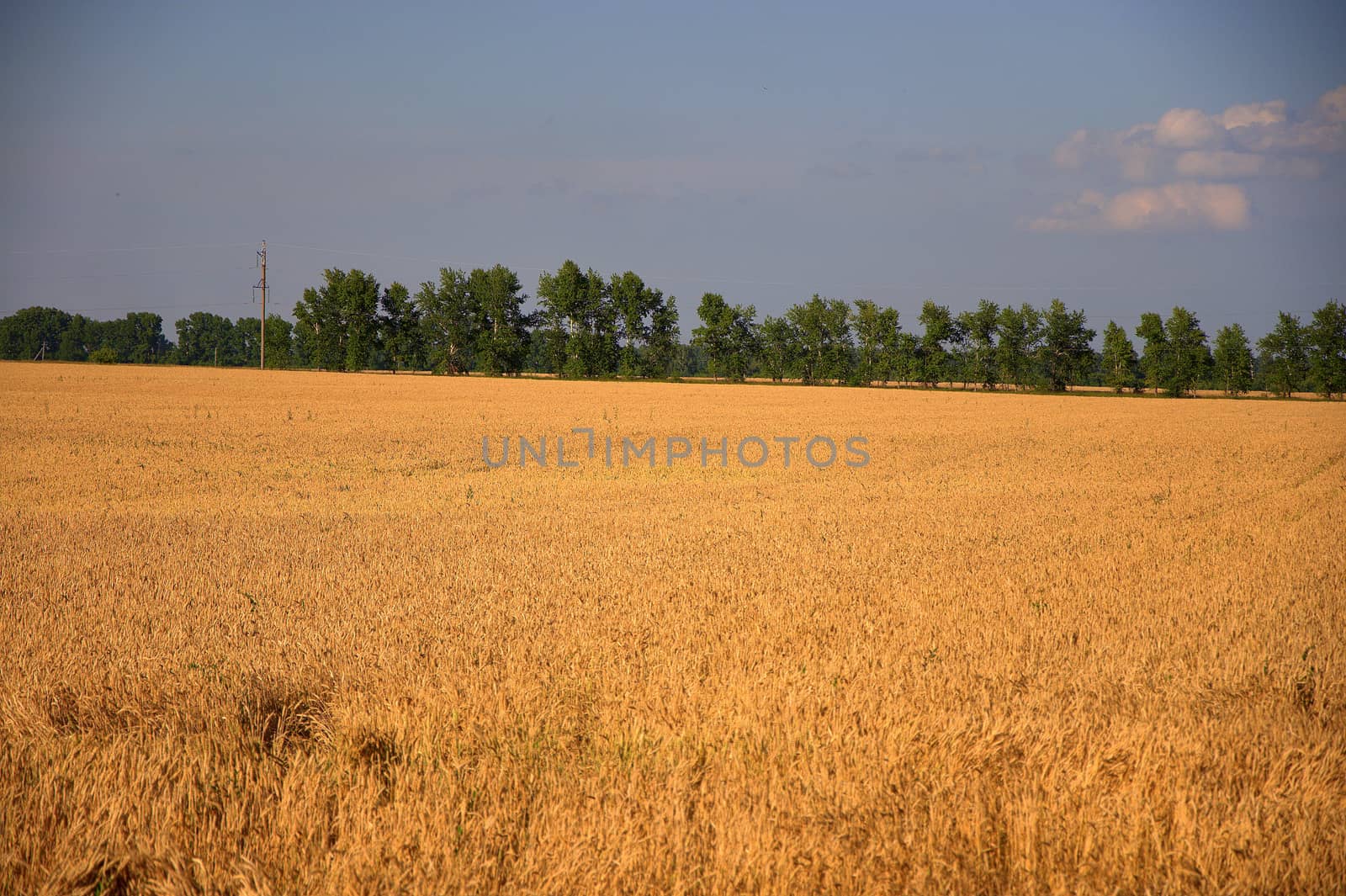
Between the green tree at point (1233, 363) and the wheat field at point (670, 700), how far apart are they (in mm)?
107328

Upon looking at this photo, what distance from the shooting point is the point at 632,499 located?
44.4 feet

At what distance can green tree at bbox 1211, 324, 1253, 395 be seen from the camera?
332ft

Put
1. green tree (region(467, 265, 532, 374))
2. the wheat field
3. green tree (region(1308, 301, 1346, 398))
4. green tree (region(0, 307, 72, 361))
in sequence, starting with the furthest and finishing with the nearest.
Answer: green tree (region(0, 307, 72, 361)), green tree (region(467, 265, 532, 374)), green tree (region(1308, 301, 1346, 398)), the wheat field

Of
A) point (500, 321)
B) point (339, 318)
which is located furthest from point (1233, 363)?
point (339, 318)

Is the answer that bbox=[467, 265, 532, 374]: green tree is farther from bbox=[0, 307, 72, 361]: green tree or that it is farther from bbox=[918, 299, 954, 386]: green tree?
bbox=[0, 307, 72, 361]: green tree

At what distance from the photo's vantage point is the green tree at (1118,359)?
100 m

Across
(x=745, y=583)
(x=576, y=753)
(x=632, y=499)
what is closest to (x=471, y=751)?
(x=576, y=753)

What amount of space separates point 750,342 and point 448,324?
130 feet

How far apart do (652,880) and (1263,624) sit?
5599 millimetres

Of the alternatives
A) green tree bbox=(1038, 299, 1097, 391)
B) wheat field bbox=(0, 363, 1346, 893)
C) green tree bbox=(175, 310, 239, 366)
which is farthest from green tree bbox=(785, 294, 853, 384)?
green tree bbox=(175, 310, 239, 366)

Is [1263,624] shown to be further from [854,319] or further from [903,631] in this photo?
[854,319]

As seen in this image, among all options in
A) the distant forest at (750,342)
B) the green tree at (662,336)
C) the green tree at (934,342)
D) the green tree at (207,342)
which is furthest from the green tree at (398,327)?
the green tree at (207,342)

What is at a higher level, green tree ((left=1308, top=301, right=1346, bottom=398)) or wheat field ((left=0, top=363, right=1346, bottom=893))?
green tree ((left=1308, top=301, right=1346, bottom=398))

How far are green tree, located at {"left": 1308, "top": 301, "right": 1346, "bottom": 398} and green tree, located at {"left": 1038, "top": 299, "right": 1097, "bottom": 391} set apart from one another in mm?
22559
